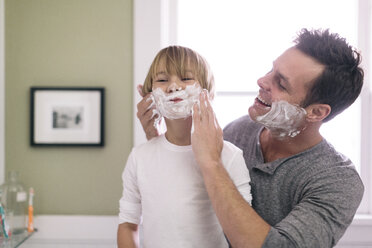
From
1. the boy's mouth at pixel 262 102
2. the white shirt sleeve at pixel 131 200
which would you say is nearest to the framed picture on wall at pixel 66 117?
the white shirt sleeve at pixel 131 200

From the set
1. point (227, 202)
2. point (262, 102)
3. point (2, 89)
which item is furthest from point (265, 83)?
point (2, 89)

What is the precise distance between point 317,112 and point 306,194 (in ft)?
0.83

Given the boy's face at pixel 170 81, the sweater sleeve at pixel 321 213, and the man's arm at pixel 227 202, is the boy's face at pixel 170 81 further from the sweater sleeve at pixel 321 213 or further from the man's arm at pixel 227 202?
the sweater sleeve at pixel 321 213

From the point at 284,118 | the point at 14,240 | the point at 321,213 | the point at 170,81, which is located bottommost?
the point at 14,240

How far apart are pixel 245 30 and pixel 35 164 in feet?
3.76

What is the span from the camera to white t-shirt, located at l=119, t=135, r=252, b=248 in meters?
0.96

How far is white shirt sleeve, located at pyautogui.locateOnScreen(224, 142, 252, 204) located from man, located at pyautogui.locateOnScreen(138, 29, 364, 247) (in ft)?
0.20

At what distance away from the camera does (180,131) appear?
104 centimetres

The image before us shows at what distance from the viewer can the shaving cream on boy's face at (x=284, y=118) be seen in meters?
1.02

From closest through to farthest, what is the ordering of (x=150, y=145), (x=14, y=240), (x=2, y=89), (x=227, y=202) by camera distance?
(x=227, y=202) → (x=150, y=145) → (x=14, y=240) → (x=2, y=89)

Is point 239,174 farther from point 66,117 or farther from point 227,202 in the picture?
point 66,117

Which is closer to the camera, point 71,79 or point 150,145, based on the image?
point 150,145

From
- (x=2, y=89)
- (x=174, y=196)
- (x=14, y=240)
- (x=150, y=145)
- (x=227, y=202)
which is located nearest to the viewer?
(x=227, y=202)

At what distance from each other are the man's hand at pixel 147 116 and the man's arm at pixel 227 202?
21cm
